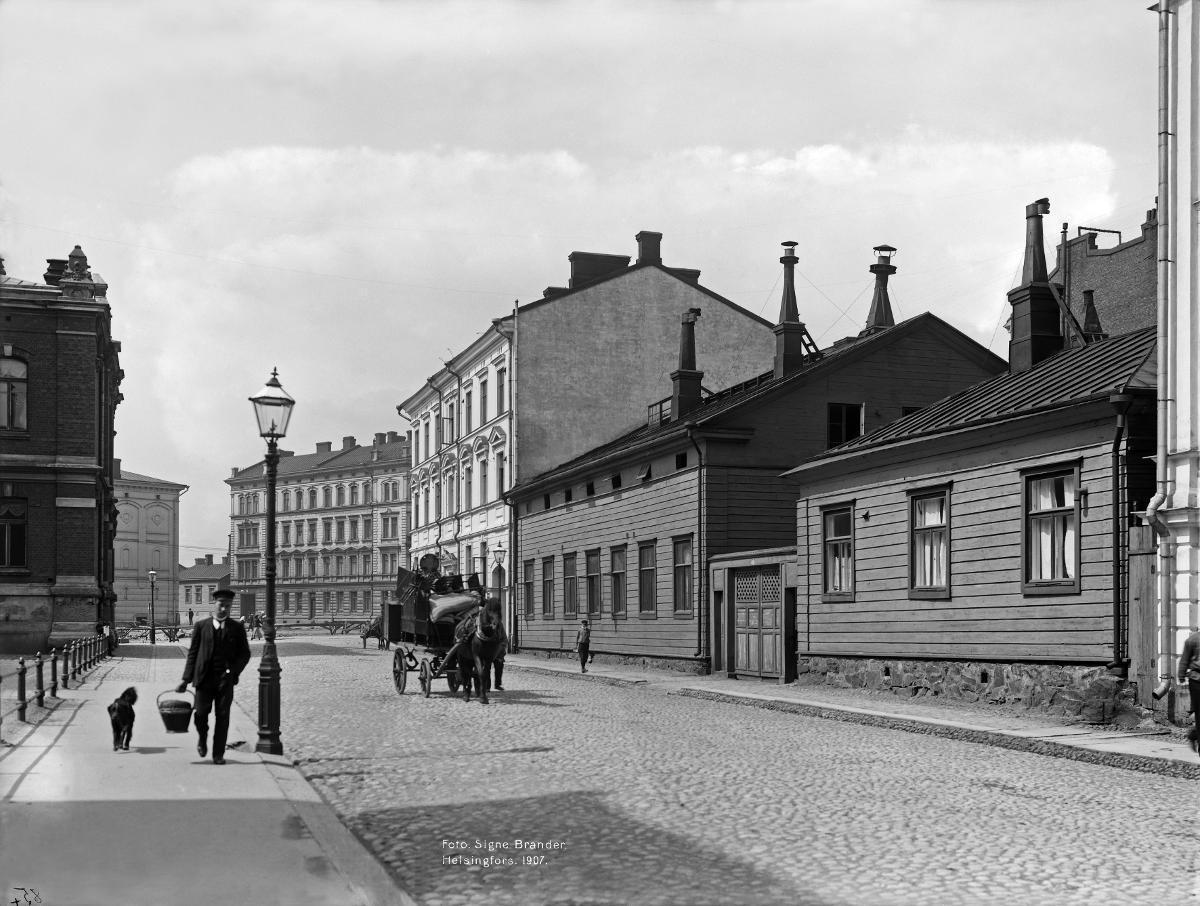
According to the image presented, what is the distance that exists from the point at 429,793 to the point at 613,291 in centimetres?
3432

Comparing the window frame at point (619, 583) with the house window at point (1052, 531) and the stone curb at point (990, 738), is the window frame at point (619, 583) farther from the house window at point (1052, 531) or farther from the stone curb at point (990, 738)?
the house window at point (1052, 531)

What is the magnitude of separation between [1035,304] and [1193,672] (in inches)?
430

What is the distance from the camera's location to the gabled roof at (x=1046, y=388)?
17.5 meters

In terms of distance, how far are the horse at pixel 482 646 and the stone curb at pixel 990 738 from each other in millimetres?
4191

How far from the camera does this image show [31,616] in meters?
38.2

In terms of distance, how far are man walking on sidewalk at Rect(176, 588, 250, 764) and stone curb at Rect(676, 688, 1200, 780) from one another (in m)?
8.38

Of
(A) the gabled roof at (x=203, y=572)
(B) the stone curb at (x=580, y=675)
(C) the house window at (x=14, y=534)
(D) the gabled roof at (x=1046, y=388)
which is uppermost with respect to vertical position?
(D) the gabled roof at (x=1046, y=388)

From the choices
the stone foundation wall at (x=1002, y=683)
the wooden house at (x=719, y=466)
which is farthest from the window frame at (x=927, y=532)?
the wooden house at (x=719, y=466)

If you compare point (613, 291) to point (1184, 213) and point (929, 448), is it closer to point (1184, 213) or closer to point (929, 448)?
point (929, 448)

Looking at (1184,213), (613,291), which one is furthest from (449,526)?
(1184,213)

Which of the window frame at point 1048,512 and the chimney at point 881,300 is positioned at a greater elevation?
the chimney at point 881,300

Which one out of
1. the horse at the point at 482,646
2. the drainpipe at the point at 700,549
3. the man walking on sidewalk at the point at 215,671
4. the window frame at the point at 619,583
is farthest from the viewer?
the window frame at the point at 619,583

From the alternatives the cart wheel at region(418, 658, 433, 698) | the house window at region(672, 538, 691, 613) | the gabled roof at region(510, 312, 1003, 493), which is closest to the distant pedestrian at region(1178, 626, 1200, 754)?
the cart wheel at region(418, 658, 433, 698)

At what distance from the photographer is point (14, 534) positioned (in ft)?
126
